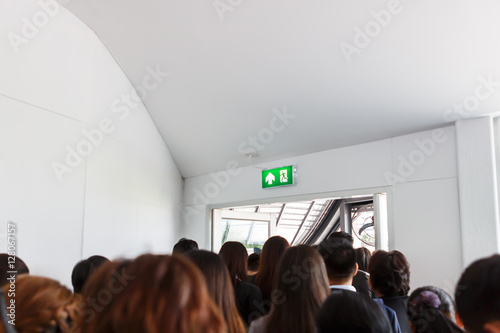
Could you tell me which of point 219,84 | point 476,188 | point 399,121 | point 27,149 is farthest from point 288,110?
point 27,149

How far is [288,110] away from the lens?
4.44m

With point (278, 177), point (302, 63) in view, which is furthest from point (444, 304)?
point (278, 177)

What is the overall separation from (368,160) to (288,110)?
37.9 inches

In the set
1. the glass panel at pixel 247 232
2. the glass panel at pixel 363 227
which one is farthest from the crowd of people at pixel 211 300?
the glass panel at pixel 363 227

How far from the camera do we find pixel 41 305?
85 cm

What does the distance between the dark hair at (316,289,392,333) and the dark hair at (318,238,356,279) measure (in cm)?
93

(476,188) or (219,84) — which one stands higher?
(219,84)

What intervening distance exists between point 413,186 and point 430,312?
8.21 feet

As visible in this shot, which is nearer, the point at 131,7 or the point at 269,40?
the point at 269,40

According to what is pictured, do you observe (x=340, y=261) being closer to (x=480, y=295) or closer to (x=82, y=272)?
(x=480, y=295)

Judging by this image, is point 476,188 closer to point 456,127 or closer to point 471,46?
point 456,127

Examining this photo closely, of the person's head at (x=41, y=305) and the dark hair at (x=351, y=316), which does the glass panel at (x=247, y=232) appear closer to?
the dark hair at (x=351, y=316)

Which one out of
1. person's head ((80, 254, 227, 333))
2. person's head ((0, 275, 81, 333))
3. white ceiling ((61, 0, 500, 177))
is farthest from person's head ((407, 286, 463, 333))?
white ceiling ((61, 0, 500, 177))

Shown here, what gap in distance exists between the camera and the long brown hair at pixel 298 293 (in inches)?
58.4
